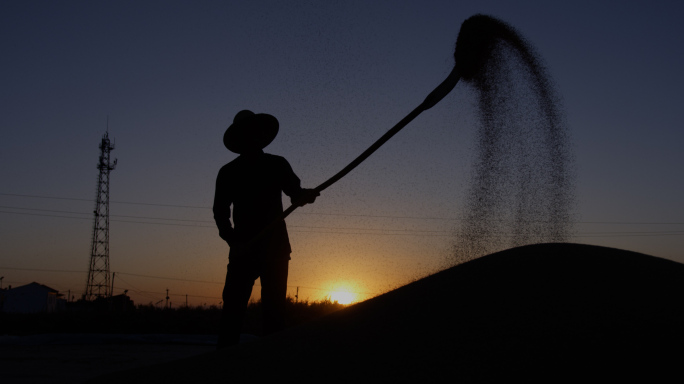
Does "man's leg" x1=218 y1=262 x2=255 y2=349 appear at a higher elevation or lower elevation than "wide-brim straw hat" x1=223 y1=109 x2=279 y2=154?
lower

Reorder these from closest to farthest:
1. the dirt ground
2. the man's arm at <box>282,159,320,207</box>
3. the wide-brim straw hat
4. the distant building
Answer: the dirt ground → the man's arm at <box>282,159,320,207</box> → the wide-brim straw hat → the distant building

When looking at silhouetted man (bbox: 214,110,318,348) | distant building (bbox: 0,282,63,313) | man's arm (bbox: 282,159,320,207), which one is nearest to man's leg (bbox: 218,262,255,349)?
silhouetted man (bbox: 214,110,318,348)

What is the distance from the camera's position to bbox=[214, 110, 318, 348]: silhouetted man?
303cm

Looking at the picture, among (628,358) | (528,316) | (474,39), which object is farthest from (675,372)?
(474,39)

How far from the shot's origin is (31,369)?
3.24 m

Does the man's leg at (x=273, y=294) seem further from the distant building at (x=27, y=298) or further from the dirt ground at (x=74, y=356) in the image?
the distant building at (x=27, y=298)

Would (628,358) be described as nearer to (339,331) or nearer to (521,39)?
(339,331)

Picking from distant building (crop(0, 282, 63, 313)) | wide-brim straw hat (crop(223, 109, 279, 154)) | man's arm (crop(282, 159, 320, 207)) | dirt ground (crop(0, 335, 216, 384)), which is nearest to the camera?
dirt ground (crop(0, 335, 216, 384))

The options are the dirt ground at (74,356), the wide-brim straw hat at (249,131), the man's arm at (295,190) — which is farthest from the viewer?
the wide-brim straw hat at (249,131)

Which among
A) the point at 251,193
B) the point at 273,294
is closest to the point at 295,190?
the point at 251,193

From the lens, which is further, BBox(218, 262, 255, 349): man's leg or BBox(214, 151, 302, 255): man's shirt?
BBox(214, 151, 302, 255): man's shirt

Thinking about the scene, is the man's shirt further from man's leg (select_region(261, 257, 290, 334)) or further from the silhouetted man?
man's leg (select_region(261, 257, 290, 334))

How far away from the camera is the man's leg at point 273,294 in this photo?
302 cm

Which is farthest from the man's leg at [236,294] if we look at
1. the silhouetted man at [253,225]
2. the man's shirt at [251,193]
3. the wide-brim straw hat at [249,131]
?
the wide-brim straw hat at [249,131]
